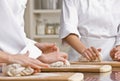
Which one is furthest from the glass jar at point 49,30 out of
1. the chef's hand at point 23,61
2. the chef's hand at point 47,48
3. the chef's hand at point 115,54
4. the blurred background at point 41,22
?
the chef's hand at point 23,61

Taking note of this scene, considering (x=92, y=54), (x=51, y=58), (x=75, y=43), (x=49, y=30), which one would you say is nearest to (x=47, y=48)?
(x=51, y=58)

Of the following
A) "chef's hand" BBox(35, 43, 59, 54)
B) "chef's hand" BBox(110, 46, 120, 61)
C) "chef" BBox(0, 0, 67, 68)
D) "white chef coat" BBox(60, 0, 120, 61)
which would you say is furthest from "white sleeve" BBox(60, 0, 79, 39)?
"chef" BBox(0, 0, 67, 68)

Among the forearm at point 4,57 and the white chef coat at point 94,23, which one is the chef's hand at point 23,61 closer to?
the forearm at point 4,57

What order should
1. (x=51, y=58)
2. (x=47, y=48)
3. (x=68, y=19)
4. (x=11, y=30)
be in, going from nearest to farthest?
(x=11, y=30)
(x=51, y=58)
(x=47, y=48)
(x=68, y=19)

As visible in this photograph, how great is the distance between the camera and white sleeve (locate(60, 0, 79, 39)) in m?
2.09

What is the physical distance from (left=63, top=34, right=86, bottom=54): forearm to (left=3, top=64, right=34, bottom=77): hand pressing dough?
27.6 inches

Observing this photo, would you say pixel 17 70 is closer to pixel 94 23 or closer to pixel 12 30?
pixel 12 30

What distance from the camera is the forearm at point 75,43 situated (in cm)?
200

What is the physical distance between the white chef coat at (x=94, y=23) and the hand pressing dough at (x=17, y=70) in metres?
0.82

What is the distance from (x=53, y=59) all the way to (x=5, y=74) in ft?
Answer: 1.11

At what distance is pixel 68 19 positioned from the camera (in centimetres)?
A: 215

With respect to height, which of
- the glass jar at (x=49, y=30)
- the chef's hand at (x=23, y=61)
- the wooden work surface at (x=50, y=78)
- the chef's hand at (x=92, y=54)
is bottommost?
the glass jar at (x=49, y=30)

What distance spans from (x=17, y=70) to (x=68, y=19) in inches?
36.7

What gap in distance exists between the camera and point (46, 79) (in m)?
1.19
